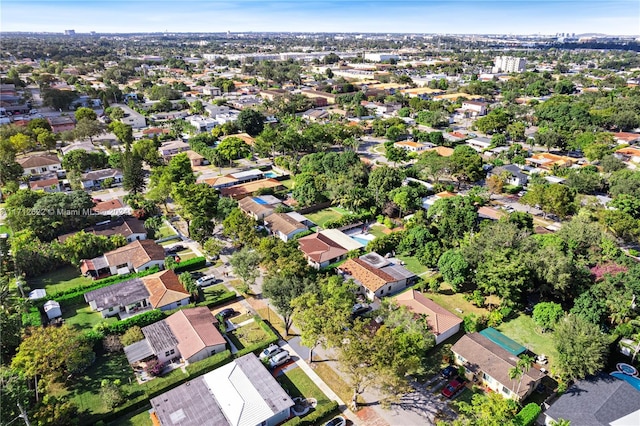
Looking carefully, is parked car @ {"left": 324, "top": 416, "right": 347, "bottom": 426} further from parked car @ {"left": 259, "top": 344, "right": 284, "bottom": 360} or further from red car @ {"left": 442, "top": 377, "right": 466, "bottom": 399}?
red car @ {"left": 442, "top": 377, "right": 466, "bottom": 399}

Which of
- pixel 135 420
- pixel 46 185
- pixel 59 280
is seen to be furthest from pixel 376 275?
pixel 46 185

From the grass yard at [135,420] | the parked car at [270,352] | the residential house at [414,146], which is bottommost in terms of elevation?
the grass yard at [135,420]

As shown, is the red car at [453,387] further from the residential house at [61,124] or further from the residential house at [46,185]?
the residential house at [61,124]

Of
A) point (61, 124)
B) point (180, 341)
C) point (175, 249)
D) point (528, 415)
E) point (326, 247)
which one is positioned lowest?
point (528, 415)

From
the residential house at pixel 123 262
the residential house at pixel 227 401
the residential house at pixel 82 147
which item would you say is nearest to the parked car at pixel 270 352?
the residential house at pixel 227 401

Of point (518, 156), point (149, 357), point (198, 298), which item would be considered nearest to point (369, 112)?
point (518, 156)

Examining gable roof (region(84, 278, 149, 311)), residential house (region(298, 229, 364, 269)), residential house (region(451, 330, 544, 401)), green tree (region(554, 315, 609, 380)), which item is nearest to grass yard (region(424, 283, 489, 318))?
residential house (region(451, 330, 544, 401))

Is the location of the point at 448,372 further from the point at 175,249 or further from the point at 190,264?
the point at 175,249
